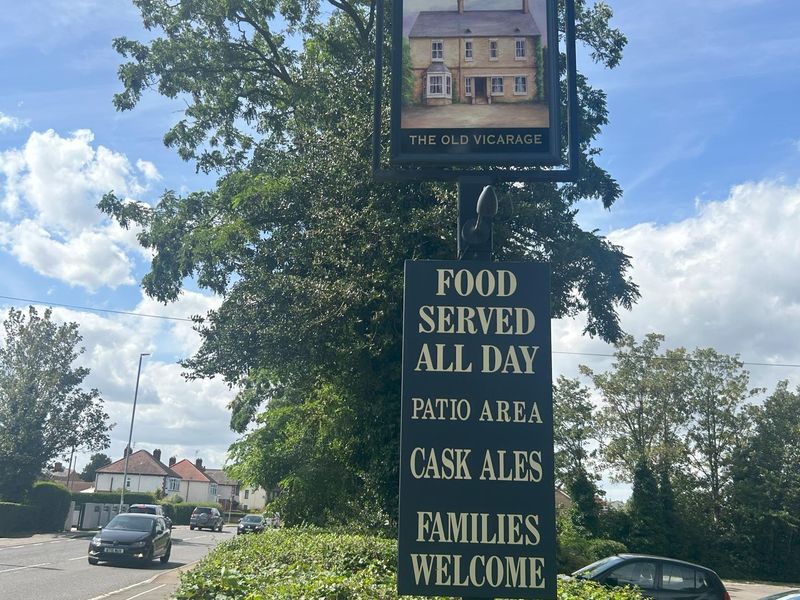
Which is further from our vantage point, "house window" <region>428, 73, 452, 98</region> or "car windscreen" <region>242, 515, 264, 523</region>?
"car windscreen" <region>242, 515, 264, 523</region>

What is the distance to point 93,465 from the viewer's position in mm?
107625

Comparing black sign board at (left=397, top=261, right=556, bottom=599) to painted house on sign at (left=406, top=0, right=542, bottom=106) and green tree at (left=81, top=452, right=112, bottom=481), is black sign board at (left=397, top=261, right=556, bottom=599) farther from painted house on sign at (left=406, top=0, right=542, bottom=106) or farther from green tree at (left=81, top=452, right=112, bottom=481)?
green tree at (left=81, top=452, right=112, bottom=481)

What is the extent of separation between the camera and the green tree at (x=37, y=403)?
41.1 m

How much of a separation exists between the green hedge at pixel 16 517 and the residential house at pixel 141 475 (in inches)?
1822

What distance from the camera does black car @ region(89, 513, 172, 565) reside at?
20750 mm

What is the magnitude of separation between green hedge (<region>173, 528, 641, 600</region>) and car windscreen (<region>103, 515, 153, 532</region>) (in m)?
13.1

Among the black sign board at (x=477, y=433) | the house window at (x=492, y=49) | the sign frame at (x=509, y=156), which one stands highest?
the house window at (x=492, y=49)

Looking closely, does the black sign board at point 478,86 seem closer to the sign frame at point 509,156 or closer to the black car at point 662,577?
the sign frame at point 509,156

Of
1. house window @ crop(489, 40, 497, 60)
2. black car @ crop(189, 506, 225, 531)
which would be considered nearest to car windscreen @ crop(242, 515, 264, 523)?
black car @ crop(189, 506, 225, 531)

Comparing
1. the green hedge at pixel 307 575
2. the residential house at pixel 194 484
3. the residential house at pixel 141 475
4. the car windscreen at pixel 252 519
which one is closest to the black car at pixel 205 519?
the car windscreen at pixel 252 519

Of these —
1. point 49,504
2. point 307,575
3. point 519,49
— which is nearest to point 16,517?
point 49,504

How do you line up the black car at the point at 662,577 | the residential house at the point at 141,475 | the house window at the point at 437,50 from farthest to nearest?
the residential house at the point at 141,475 → the black car at the point at 662,577 → the house window at the point at 437,50

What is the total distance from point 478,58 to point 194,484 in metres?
105

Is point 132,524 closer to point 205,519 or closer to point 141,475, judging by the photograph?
point 205,519
